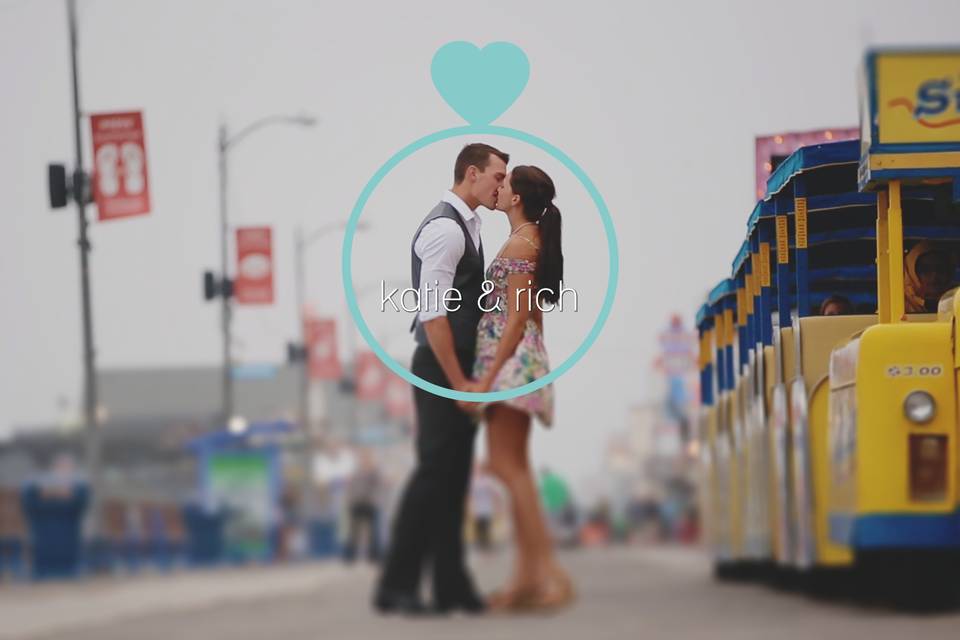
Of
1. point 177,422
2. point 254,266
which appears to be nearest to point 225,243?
point 254,266

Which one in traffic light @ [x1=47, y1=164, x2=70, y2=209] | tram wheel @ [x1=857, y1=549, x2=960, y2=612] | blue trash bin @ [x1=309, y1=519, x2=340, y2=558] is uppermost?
traffic light @ [x1=47, y1=164, x2=70, y2=209]

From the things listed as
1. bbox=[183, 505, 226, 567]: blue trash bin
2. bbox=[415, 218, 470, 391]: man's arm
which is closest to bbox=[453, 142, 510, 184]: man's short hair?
bbox=[415, 218, 470, 391]: man's arm

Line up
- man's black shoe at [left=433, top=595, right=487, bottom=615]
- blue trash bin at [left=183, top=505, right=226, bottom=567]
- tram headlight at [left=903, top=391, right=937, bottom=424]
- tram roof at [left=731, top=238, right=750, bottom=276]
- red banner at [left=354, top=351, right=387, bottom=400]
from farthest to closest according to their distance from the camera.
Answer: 1. tram headlight at [left=903, top=391, right=937, bottom=424]
2. blue trash bin at [left=183, top=505, right=226, bottom=567]
3. tram roof at [left=731, top=238, right=750, bottom=276]
4. red banner at [left=354, top=351, right=387, bottom=400]
5. man's black shoe at [left=433, top=595, right=487, bottom=615]

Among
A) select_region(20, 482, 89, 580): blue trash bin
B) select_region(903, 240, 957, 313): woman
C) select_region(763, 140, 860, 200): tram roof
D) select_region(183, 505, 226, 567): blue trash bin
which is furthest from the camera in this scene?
select_region(20, 482, 89, 580): blue trash bin

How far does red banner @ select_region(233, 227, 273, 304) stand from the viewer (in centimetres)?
512

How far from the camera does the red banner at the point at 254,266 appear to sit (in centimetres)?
512

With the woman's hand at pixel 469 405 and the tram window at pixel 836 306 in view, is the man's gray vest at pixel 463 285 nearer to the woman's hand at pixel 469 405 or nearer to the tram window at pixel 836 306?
the woman's hand at pixel 469 405

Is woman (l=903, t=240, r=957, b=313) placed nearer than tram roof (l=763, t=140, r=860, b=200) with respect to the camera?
No

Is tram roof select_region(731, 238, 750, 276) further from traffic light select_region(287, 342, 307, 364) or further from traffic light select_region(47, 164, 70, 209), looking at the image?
traffic light select_region(47, 164, 70, 209)

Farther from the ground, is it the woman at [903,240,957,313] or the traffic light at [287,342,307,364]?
the woman at [903,240,957,313]

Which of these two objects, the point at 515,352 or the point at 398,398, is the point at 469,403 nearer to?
the point at 515,352

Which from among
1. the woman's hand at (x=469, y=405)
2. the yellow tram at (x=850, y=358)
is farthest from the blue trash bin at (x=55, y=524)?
the woman's hand at (x=469, y=405)

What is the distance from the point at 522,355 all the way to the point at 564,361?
11 centimetres

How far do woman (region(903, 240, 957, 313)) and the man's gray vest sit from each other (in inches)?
107
